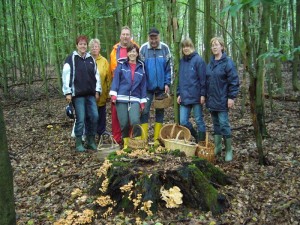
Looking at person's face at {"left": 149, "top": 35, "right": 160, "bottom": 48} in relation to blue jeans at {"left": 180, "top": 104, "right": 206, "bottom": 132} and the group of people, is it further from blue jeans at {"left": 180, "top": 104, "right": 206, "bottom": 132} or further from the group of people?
blue jeans at {"left": 180, "top": 104, "right": 206, "bottom": 132}

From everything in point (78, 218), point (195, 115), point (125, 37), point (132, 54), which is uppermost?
point (125, 37)

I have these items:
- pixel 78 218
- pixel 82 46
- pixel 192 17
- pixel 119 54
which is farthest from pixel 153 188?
pixel 192 17

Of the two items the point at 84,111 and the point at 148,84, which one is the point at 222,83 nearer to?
the point at 148,84

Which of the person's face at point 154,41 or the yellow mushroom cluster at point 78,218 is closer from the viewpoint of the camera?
the yellow mushroom cluster at point 78,218

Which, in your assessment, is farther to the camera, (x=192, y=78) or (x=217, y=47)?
(x=192, y=78)

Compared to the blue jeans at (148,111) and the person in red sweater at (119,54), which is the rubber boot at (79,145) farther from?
the blue jeans at (148,111)

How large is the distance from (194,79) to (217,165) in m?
1.51

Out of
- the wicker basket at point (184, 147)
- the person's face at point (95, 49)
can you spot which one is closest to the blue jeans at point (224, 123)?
the wicker basket at point (184, 147)

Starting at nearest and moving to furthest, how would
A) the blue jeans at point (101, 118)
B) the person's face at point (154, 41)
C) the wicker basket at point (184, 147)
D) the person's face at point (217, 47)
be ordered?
the wicker basket at point (184, 147), the person's face at point (217, 47), the person's face at point (154, 41), the blue jeans at point (101, 118)

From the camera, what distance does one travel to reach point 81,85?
21.6ft

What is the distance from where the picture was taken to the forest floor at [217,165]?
4141mm

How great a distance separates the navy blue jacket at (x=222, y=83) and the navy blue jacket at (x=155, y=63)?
955mm

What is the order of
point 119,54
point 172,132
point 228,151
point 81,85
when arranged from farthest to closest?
point 81,85 < point 119,54 < point 228,151 < point 172,132

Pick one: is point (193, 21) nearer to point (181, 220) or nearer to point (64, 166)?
point (64, 166)
